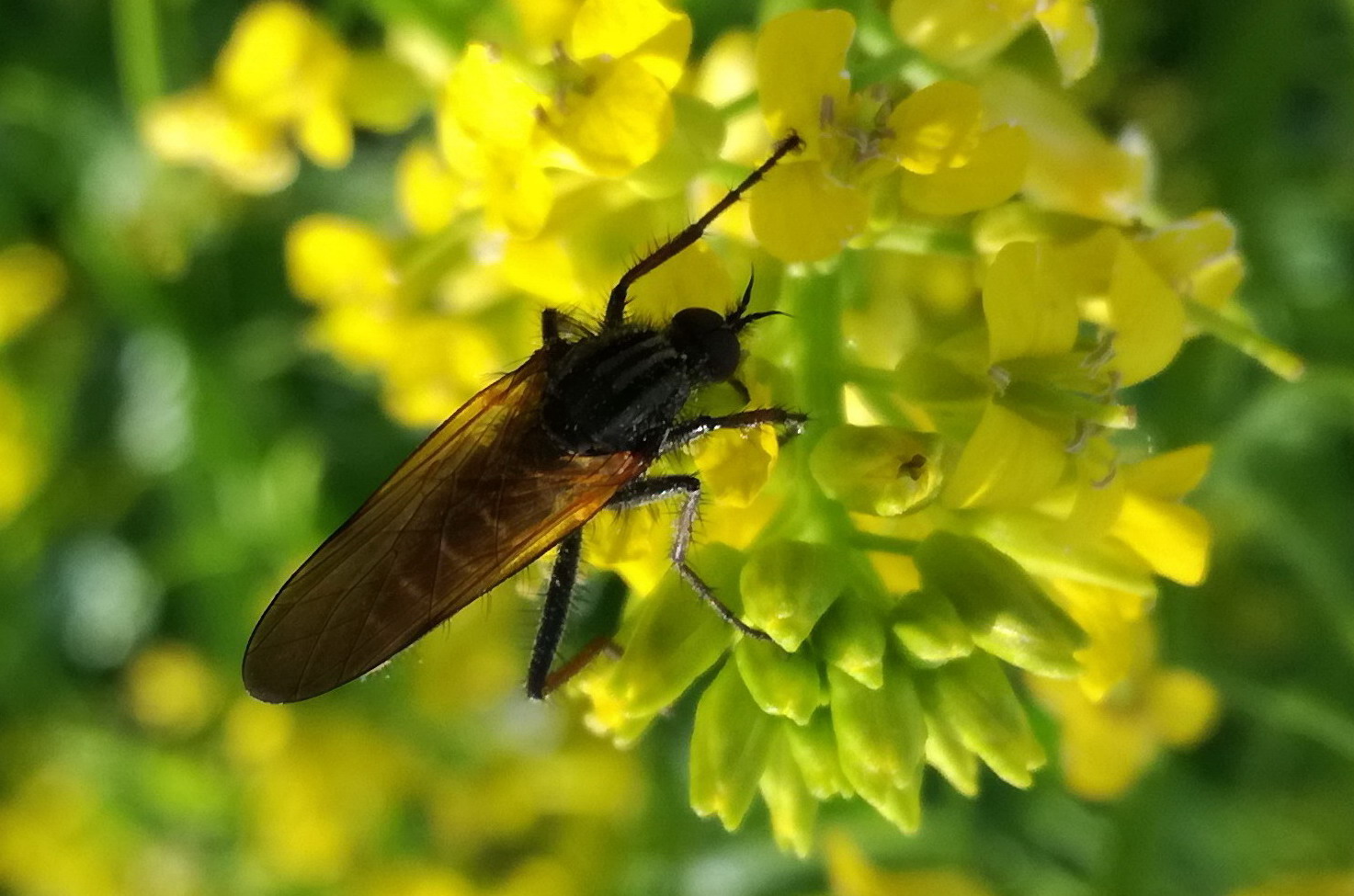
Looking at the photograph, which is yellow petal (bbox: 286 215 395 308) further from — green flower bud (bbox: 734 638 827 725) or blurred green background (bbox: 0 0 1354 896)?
green flower bud (bbox: 734 638 827 725)

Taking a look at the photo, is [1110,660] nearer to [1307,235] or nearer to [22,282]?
[1307,235]

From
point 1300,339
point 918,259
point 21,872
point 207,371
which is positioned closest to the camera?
point 918,259

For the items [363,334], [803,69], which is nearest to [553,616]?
[363,334]

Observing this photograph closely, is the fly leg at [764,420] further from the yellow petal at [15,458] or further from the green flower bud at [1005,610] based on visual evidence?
the yellow petal at [15,458]

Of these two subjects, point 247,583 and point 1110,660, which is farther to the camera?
point 247,583

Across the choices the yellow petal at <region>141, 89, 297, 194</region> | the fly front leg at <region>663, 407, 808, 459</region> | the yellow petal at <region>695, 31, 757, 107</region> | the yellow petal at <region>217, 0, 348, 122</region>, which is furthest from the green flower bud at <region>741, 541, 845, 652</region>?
the yellow petal at <region>141, 89, 297, 194</region>

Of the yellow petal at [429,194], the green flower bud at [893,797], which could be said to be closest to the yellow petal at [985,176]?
the green flower bud at [893,797]

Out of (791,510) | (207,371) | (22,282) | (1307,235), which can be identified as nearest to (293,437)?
(207,371)

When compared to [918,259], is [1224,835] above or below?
below
